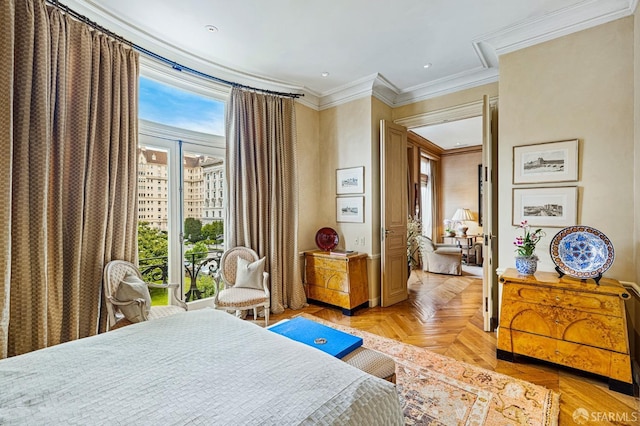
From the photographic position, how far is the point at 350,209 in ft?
13.6

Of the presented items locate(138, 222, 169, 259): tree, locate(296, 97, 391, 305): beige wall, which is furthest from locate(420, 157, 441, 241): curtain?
locate(138, 222, 169, 259): tree

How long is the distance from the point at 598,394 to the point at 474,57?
328 cm

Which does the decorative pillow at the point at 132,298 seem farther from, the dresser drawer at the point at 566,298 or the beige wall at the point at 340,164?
the dresser drawer at the point at 566,298

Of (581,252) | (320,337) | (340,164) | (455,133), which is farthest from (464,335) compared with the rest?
(455,133)

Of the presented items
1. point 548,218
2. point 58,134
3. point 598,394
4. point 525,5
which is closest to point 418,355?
point 598,394

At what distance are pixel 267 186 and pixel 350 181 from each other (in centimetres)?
117

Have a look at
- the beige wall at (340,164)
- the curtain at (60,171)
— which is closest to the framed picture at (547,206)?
the beige wall at (340,164)

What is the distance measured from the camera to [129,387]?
1.07 m

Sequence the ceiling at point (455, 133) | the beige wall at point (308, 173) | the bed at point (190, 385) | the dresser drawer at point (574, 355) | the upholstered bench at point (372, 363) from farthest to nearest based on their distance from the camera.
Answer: the ceiling at point (455, 133) < the beige wall at point (308, 173) < the dresser drawer at point (574, 355) < the upholstered bench at point (372, 363) < the bed at point (190, 385)

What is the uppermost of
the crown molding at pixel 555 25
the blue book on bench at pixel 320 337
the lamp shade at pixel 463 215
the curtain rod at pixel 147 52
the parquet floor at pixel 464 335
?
the crown molding at pixel 555 25

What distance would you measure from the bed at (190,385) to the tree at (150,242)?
69.5 inches

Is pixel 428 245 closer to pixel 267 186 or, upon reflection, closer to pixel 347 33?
pixel 267 186

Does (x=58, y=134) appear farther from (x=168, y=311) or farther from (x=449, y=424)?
(x=449, y=424)

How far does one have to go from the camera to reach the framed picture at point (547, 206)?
2574mm
